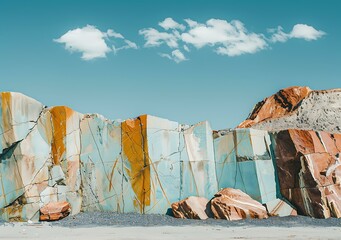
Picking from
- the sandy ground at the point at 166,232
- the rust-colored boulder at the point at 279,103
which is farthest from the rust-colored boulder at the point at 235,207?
the rust-colored boulder at the point at 279,103

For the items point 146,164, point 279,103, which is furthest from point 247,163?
point 279,103

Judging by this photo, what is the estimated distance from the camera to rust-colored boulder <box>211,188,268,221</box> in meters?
13.9

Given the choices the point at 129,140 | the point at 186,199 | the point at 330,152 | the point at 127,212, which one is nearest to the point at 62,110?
the point at 129,140

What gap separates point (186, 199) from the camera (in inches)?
574

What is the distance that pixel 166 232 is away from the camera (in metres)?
11.7

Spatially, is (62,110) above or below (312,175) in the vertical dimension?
above

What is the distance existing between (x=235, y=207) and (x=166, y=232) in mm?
3116

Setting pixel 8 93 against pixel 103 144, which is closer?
pixel 8 93

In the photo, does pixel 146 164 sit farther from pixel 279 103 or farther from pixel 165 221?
pixel 279 103

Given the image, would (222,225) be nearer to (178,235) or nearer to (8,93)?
(178,235)

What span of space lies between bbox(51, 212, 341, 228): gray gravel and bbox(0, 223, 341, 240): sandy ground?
0.65m

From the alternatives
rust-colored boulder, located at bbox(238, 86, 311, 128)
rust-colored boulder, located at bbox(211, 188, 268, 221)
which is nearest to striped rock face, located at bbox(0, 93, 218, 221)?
rust-colored boulder, located at bbox(211, 188, 268, 221)

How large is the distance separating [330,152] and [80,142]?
861 cm

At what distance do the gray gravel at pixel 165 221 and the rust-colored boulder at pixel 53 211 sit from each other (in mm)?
222
